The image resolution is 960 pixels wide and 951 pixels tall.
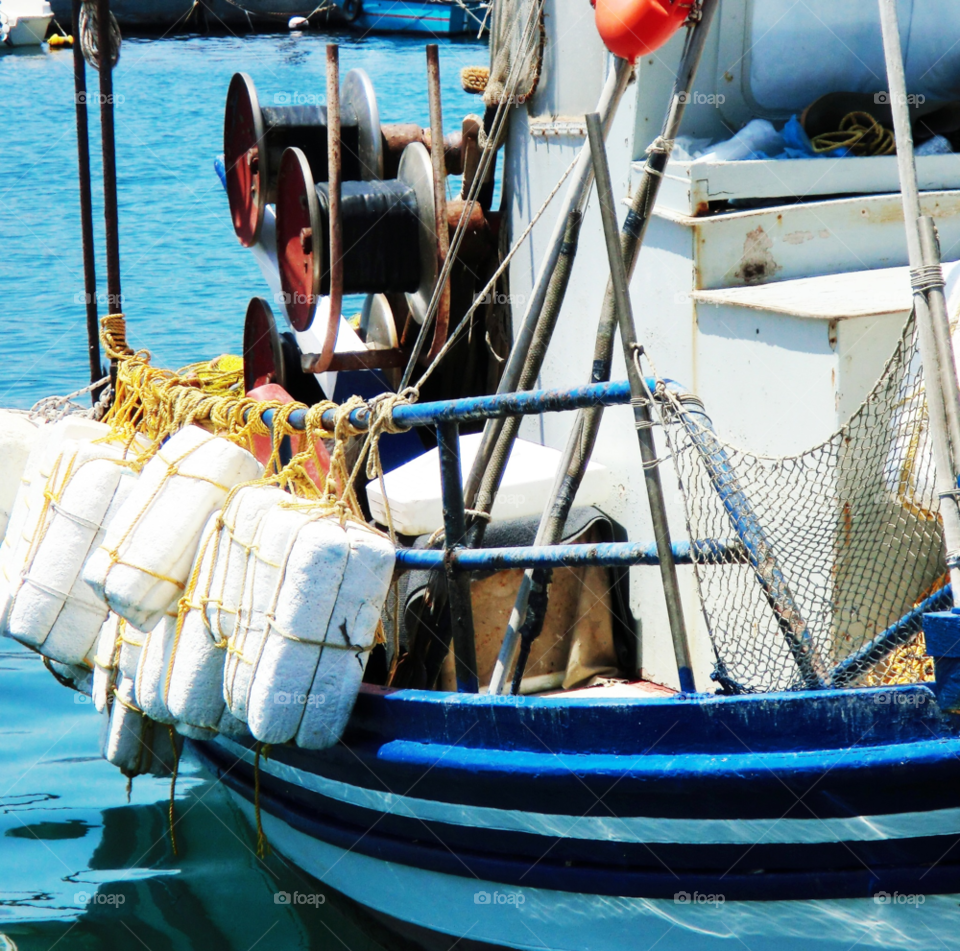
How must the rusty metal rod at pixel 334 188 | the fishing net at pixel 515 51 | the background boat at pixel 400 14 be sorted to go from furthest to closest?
1. the background boat at pixel 400 14
2. the fishing net at pixel 515 51
3. the rusty metal rod at pixel 334 188

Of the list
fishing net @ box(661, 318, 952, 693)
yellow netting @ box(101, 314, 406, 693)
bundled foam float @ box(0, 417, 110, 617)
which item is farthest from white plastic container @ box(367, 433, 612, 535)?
bundled foam float @ box(0, 417, 110, 617)

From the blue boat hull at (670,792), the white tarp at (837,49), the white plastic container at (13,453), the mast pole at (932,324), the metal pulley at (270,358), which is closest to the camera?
the mast pole at (932,324)

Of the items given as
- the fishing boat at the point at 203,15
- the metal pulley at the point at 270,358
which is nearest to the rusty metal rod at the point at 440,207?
the metal pulley at the point at 270,358

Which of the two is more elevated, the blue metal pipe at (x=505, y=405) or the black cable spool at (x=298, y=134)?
the black cable spool at (x=298, y=134)

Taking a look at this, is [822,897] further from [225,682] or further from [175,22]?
[175,22]

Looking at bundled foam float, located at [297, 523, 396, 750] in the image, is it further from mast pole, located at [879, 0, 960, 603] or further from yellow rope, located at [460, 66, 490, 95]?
yellow rope, located at [460, 66, 490, 95]

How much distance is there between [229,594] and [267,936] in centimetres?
157

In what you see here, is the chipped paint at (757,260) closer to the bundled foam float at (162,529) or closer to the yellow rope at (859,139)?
the yellow rope at (859,139)

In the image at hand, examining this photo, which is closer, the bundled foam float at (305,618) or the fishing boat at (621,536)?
the fishing boat at (621,536)

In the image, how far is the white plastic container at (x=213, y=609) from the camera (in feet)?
11.2

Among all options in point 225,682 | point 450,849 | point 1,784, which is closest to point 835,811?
point 450,849

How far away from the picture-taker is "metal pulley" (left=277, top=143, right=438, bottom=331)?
483cm

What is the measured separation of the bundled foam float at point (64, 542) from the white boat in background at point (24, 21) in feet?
124

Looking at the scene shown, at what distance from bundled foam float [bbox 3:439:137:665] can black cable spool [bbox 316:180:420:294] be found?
52.0 inches
